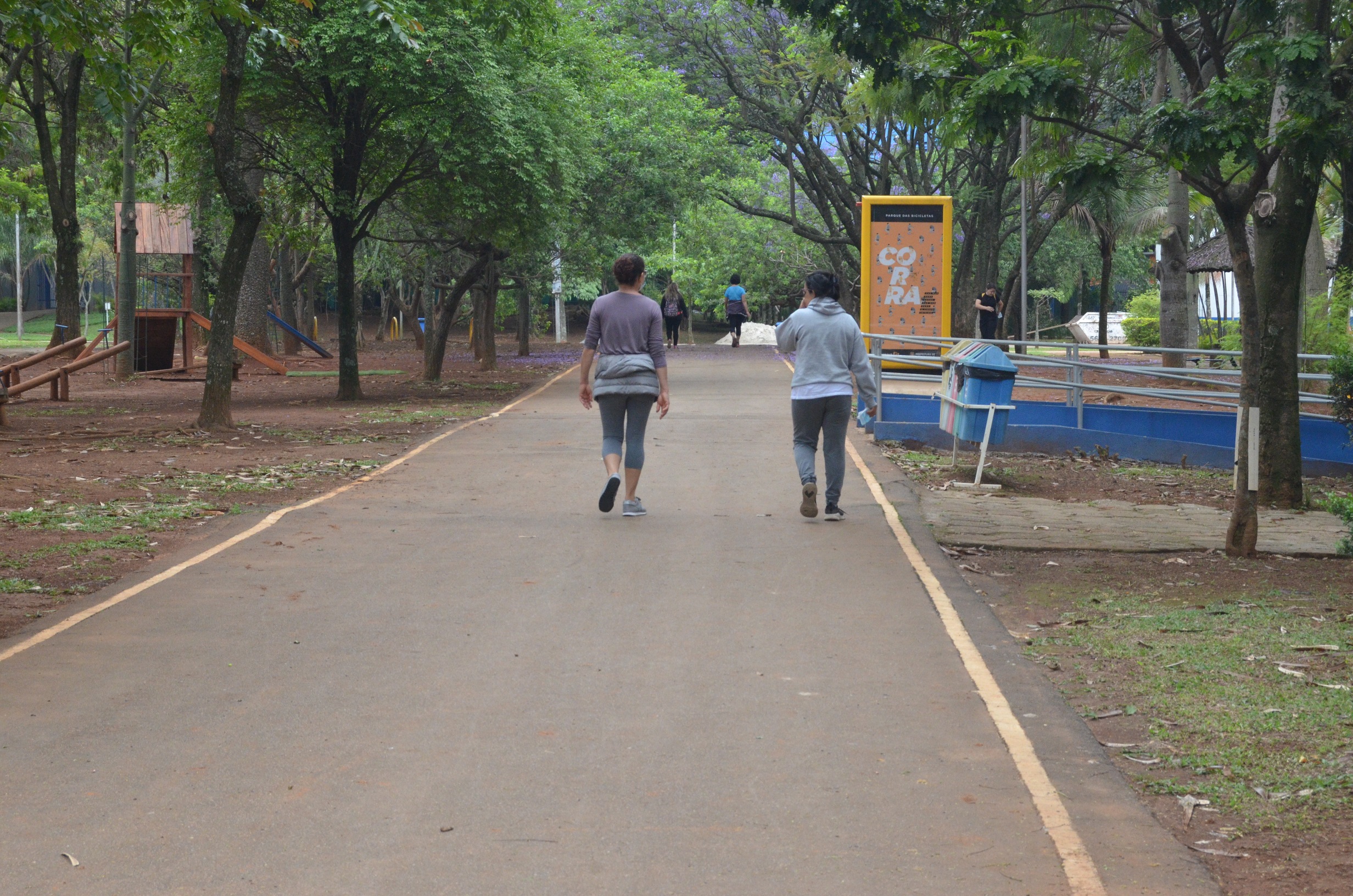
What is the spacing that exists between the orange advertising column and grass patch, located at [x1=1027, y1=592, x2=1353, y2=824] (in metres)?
15.1

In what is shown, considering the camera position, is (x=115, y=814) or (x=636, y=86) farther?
(x=636, y=86)

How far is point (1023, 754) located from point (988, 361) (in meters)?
7.94

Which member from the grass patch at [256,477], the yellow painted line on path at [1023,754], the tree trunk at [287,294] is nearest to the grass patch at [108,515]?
the grass patch at [256,477]

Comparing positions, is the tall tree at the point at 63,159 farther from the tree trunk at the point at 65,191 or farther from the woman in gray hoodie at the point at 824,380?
the woman in gray hoodie at the point at 824,380

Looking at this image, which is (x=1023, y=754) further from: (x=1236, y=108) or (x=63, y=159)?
(x=63, y=159)

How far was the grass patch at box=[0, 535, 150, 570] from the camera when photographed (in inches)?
355

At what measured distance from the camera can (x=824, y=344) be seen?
419 inches

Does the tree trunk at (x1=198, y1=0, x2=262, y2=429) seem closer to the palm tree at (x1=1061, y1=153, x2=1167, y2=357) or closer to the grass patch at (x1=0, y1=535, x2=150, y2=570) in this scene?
the grass patch at (x1=0, y1=535, x2=150, y2=570)

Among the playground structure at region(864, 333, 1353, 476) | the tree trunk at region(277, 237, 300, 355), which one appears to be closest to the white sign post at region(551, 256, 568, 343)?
the tree trunk at region(277, 237, 300, 355)

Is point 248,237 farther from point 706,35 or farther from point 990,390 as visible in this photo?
point 706,35

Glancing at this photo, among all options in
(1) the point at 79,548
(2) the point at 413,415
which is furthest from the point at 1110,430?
(1) the point at 79,548

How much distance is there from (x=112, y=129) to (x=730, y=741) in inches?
1351

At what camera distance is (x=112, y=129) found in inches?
1387

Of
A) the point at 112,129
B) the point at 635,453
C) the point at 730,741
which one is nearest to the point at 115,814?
the point at 730,741
